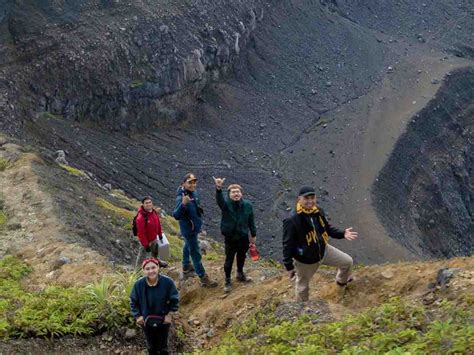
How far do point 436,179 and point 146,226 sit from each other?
4376cm

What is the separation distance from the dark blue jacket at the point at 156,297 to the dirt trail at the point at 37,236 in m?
4.45

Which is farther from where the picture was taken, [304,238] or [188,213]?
[188,213]

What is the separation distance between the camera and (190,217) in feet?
41.5

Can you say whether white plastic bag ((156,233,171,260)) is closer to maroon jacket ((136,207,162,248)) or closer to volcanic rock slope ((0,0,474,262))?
maroon jacket ((136,207,162,248))

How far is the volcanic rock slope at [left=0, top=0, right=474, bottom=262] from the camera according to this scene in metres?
38.3

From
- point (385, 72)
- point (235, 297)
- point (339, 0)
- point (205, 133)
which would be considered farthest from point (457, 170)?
point (235, 297)

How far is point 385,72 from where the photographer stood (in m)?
64.0

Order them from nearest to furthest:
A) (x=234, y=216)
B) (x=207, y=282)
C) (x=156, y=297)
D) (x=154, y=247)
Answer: (x=156, y=297)
(x=234, y=216)
(x=207, y=282)
(x=154, y=247)

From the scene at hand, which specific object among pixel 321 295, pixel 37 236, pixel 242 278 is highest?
pixel 321 295

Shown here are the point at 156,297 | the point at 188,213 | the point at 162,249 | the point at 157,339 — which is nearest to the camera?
the point at 156,297

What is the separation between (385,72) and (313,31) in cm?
862

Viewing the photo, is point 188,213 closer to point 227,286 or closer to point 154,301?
point 227,286

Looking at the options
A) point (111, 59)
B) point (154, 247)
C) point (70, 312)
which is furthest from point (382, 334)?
point (111, 59)

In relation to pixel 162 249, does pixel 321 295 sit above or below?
above
